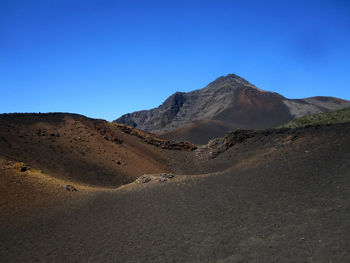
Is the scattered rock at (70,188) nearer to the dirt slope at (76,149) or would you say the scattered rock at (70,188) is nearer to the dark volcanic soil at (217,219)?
the dark volcanic soil at (217,219)

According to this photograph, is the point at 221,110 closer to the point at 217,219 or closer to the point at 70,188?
the point at 70,188

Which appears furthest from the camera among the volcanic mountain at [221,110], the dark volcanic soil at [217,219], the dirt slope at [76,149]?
the volcanic mountain at [221,110]

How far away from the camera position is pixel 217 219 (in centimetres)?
951

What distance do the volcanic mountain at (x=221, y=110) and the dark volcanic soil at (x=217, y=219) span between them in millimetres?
49814

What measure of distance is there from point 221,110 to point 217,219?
85076 mm

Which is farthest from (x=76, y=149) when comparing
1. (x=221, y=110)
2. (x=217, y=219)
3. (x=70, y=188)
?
(x=221, y=110)

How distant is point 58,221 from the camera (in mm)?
11023

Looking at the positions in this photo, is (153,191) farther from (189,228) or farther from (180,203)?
(189,228)

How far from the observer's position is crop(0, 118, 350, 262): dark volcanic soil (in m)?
7.20

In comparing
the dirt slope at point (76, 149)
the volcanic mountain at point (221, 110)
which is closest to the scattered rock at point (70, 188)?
the dirt slope at point (76, 149)

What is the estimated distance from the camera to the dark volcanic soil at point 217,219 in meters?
7.20

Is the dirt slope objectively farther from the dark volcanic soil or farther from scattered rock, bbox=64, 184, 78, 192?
the dark volcanic soil

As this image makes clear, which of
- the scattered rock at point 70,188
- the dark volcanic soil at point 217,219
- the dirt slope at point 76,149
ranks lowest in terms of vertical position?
the dark volcanic soil at point 217,219

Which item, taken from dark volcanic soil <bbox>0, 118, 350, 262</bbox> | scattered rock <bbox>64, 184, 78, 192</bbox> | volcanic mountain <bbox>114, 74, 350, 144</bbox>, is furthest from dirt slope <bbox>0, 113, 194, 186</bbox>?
volcanic mountain <bbox>114, 74, 350, 144</bbox>
